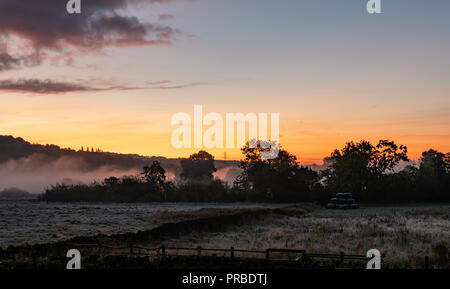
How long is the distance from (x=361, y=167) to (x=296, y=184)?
14.7 metres

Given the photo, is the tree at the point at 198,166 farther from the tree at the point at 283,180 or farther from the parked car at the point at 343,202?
the parked car at the point at 343,202

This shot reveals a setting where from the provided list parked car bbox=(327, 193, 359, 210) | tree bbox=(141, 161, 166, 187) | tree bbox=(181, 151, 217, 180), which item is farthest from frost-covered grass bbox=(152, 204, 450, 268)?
tree bbox=(181, 151, 217, 180)

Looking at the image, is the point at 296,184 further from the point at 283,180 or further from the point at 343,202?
the point at 343,202

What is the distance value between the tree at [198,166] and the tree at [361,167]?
211 feet

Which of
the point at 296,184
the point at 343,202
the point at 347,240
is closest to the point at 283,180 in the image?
the point at 296,184

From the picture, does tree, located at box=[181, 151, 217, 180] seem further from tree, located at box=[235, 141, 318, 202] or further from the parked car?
the parked car

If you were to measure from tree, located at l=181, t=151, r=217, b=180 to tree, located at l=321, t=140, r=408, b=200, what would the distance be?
64397mm

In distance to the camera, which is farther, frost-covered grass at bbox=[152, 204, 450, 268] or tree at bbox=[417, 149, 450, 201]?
tree at bbox=[417, 149, 450, 201]

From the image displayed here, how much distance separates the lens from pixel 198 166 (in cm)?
17025

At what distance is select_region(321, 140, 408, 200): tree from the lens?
104 m

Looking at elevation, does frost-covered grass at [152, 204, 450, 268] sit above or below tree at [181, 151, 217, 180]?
below
